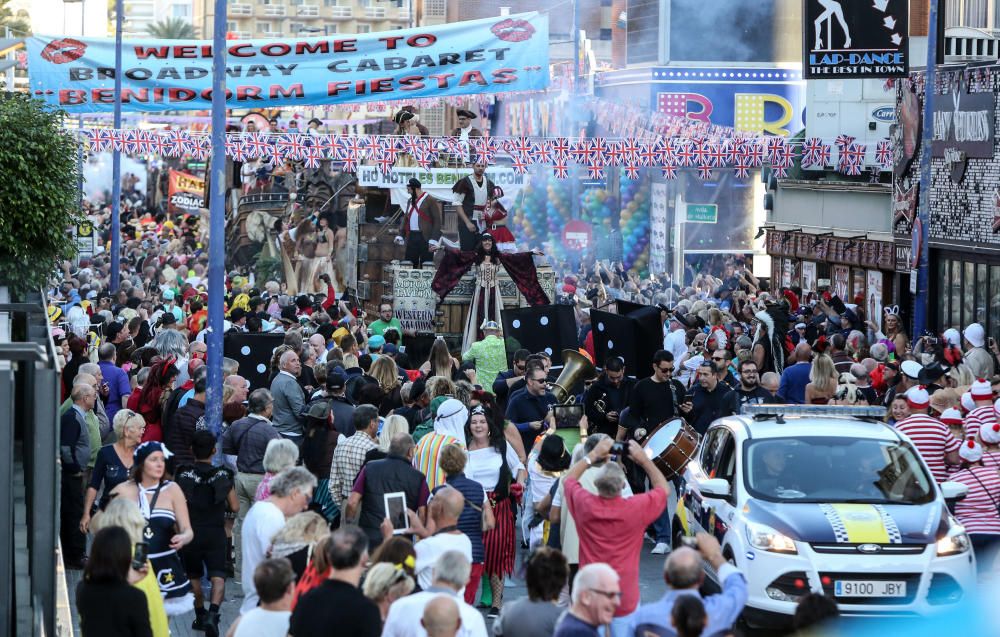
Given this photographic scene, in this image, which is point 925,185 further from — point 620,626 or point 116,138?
point 116,138

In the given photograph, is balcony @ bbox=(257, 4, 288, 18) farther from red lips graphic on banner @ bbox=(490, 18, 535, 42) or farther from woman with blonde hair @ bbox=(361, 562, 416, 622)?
woman with blonde hair @ bbox=(361, 562, 416, 622)

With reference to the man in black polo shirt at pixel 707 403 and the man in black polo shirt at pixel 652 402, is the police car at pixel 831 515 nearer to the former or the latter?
the man in black polo shirt at pixel 652 402

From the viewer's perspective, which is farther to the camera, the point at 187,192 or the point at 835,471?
the point at 187,192

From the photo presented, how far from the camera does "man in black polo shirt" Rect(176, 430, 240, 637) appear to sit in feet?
A: 35.2

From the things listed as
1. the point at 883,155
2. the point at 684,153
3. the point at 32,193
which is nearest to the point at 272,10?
the point at 684,153

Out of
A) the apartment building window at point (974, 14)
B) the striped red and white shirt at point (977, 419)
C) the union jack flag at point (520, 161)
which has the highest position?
the apartment building window at point (974, 14)

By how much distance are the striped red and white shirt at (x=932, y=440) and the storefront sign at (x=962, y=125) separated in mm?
11456

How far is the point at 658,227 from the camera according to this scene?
150 feet

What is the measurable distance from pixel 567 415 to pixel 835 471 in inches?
101

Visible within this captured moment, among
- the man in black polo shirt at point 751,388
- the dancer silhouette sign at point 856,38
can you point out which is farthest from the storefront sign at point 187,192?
the man in black polo shirt at point 751,388

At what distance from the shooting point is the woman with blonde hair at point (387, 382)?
1427cm

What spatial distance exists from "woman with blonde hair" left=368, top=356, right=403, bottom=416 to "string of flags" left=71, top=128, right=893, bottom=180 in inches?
541

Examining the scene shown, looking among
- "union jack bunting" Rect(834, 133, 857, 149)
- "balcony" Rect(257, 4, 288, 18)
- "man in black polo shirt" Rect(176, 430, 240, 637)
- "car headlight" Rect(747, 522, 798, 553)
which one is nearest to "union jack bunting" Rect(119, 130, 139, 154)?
"union jack bunting" Rect(834, 133, 857, 149)

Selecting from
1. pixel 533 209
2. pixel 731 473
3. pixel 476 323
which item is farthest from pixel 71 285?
pixel 533 209
